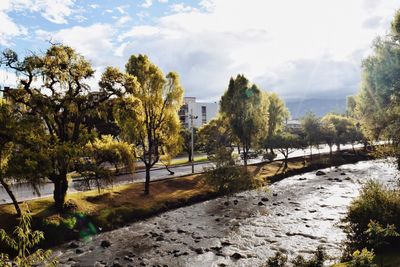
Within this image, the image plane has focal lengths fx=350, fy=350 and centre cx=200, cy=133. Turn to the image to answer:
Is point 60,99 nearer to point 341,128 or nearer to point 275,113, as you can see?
point 275,113

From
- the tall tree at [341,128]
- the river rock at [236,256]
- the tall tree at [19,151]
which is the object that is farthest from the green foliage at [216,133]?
the river rock at [236,256]

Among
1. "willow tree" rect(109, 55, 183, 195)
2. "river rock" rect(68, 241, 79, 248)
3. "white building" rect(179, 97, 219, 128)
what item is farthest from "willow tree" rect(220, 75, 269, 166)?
"white building" rect(179, 97, 219, 128)

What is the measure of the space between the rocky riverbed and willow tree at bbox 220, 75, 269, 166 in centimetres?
2231

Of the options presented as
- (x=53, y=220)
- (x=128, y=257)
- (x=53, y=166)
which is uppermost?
(x=53, y=166)

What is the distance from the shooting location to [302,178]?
70812 mm

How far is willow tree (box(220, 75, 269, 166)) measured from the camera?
73312 millimetres

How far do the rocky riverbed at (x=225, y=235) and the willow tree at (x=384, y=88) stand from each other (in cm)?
334

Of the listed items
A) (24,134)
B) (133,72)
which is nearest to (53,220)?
(24,134)

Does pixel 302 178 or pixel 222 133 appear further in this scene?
pixel 222 133

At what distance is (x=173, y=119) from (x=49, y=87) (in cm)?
1891

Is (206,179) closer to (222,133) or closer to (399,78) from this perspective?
(399,78)

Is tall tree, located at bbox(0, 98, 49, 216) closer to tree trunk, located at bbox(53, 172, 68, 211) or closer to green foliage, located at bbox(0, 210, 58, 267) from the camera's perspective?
tree trunk, located at bbox(53, 172, 68, 211)

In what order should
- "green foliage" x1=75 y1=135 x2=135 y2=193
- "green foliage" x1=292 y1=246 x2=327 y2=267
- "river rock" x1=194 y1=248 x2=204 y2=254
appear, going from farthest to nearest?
"green foliage" x1=75 y1=135 x2=135 y2=193, "river rock" x1=194 y1=248 x2=204 y2=254, "green foliage" x1=292 y1=246 x2=327 y2=267

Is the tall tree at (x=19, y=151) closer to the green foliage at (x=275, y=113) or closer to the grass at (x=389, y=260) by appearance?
the grass at (x=389, y=260)
